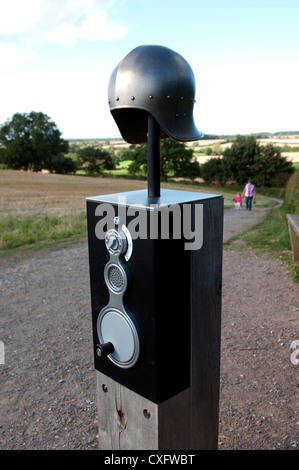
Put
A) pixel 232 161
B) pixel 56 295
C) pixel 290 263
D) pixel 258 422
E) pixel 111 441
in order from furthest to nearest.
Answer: pixel 232 161 < pixel 290 263 < pixel 56 295 < pixel 258 422 < pixel 111 441

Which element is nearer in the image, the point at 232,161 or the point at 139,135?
the point at 139,135

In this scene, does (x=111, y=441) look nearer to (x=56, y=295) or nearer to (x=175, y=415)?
(x=175, y=415)

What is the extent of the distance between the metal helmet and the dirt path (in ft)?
7.86

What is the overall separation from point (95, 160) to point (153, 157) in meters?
56.1

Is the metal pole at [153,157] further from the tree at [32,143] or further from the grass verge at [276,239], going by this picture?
the tree at [32,143]

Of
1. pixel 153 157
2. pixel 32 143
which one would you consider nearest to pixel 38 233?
pixel 153 157

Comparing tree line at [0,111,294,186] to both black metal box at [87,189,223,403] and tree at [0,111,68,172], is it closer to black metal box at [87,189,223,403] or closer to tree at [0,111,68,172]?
tree at [0,111,68,172]

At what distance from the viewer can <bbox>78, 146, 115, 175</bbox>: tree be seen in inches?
2233

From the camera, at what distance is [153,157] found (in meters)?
2.44

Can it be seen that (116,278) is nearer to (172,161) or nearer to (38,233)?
(38,233)

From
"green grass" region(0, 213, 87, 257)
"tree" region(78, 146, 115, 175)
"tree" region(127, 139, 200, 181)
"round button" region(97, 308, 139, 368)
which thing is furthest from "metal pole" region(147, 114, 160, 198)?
"tree" region(78, 146, 115, 175)

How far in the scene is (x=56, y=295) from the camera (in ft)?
21.1

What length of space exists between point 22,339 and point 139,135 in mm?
3170
